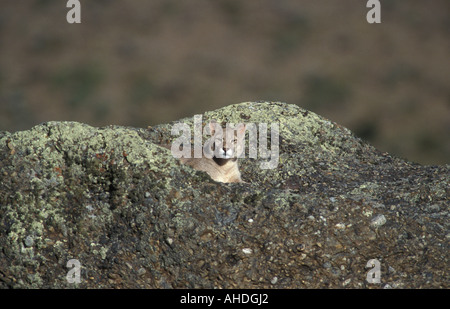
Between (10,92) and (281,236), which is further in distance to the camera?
(10,92)

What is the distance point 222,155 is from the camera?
→ 9172mm

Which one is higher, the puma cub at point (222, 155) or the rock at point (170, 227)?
the puma cub at point (222, 155)

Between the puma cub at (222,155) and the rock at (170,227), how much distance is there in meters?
1.78

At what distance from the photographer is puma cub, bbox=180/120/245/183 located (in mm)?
9148

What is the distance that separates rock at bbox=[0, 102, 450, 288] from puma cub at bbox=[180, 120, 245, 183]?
1782mm

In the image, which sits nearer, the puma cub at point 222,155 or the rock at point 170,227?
the rock at point 170,227

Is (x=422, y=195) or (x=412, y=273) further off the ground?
(x=422, y=195)

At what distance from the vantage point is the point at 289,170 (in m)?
9.13

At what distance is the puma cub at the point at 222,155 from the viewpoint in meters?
9.15
